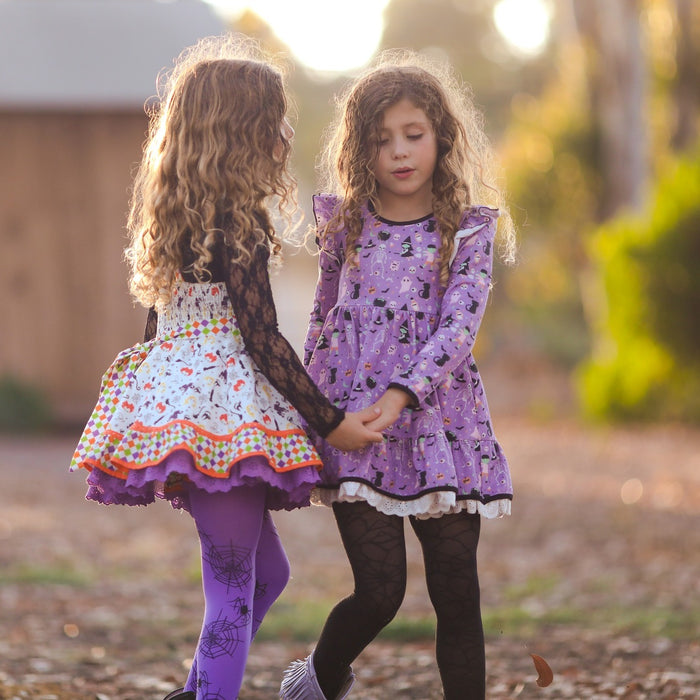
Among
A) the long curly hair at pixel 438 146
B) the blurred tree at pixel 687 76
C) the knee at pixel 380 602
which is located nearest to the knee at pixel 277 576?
the knee at pixel 380 602

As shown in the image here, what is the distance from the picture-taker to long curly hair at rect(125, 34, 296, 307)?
2742mm

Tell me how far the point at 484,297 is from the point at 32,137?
8.48 meters

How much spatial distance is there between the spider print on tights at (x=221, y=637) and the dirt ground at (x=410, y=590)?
2.95ft

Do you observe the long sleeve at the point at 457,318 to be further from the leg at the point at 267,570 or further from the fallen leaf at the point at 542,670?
the fallen leaf at the point at 542,670

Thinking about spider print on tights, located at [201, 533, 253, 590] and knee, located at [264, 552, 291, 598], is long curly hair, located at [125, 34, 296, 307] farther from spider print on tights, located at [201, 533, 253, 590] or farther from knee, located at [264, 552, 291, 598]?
knee, located at [264, 552, 291, 598]

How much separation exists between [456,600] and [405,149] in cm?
105

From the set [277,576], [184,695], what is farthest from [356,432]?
[184,695]

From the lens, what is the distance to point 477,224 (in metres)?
2.91

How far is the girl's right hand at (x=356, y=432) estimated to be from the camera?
2.67 metres

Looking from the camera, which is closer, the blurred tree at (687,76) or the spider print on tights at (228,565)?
the spider print on tights at (228,565)

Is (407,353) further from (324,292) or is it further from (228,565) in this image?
(228,565)

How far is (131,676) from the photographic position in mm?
3910

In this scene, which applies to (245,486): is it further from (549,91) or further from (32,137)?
(549,91)

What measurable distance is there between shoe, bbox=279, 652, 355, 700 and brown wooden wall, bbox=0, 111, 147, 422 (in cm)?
774
